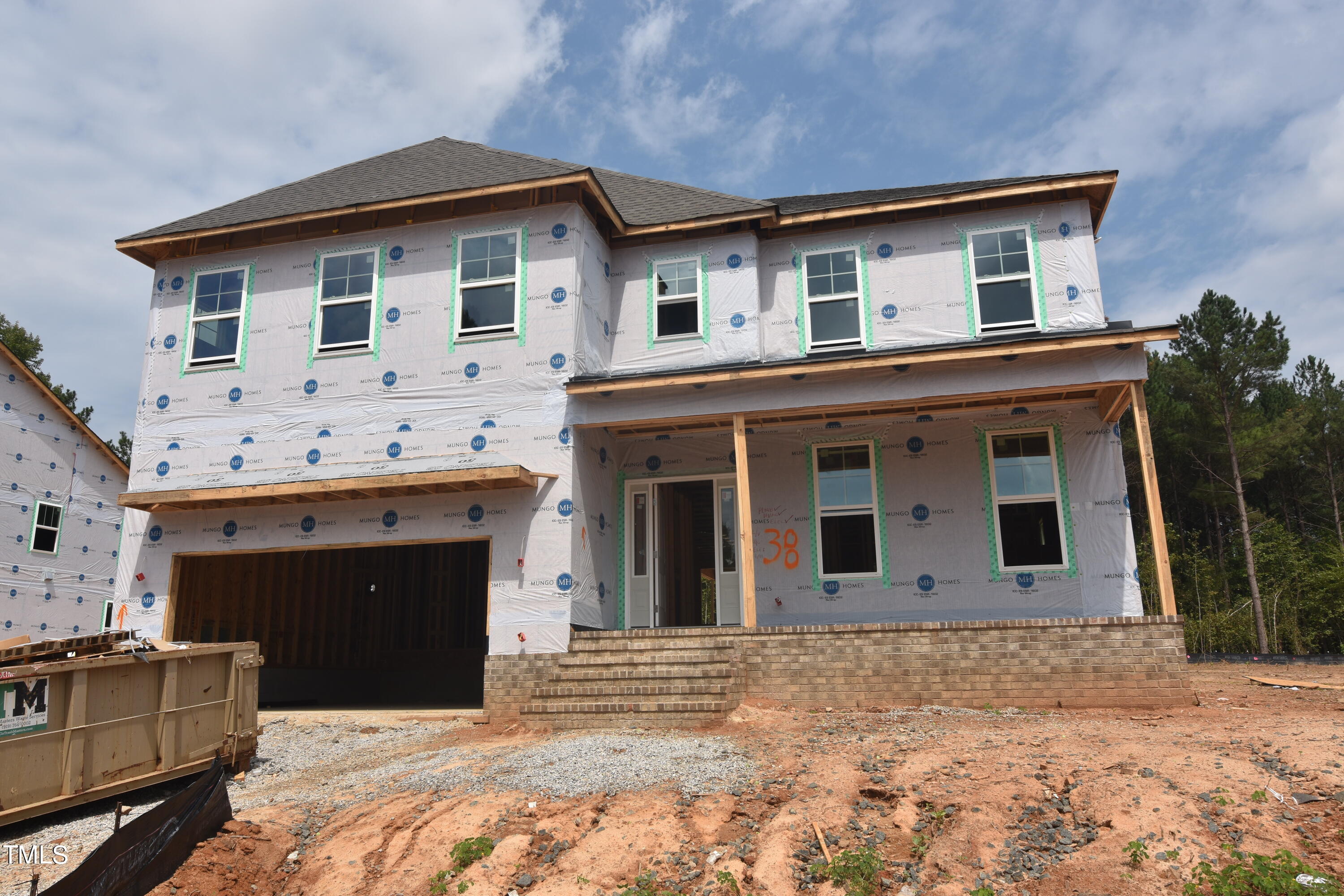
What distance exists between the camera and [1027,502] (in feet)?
43.9

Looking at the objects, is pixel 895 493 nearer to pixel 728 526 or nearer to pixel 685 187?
pixel 728 526

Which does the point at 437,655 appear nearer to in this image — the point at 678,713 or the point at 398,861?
the point at 678,713

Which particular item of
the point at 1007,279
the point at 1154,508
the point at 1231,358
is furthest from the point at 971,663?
the point at 1231,358

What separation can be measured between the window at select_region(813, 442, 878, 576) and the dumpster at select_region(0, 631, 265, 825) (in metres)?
8.07

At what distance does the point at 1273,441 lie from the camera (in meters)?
30.9

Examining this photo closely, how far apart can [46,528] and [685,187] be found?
1598 centimetres

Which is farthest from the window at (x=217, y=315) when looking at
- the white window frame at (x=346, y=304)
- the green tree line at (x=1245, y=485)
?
the green tree line at (x=1245, y=485)

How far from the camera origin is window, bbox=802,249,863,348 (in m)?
14.3

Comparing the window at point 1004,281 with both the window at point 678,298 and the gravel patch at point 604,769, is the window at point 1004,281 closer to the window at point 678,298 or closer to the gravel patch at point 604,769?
the window at point 678,298

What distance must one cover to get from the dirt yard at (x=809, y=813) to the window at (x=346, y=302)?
7296 millimetres

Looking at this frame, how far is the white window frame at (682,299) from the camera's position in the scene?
1432cm

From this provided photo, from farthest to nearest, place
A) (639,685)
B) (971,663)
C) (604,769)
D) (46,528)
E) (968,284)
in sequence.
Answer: (46,528), (968,284), (639,685), (971,663), (604,769)

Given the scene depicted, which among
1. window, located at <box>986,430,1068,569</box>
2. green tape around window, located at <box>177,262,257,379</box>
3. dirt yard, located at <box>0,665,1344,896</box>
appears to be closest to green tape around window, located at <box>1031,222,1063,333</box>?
window, located at <box>986,430,1068,569</box>

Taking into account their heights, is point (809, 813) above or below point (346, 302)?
below
